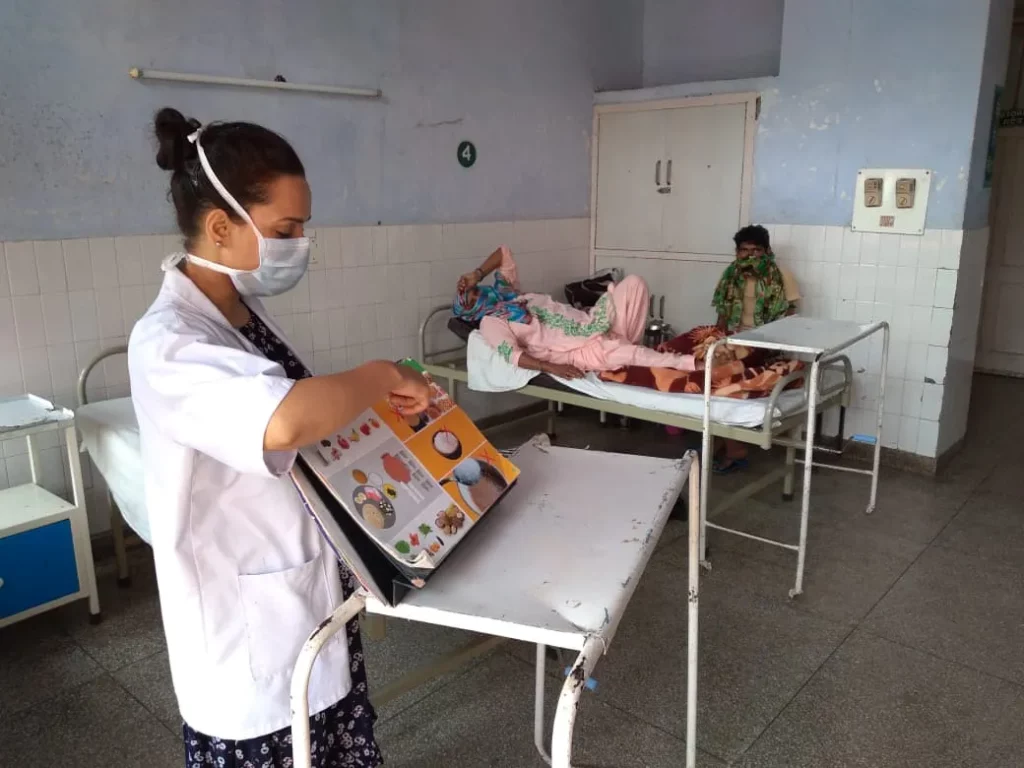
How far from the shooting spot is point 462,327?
4184mm

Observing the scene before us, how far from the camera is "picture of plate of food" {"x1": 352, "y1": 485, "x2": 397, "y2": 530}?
1.14 m

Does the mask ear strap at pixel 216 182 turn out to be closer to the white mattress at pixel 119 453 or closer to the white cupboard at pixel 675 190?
the white mattress at pixel 119 453

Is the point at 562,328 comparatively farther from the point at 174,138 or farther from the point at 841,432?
the point at 174,138

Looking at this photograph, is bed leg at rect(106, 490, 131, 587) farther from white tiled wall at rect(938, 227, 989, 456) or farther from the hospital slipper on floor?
white tiled wall at rect(938, 227, 989, 456)

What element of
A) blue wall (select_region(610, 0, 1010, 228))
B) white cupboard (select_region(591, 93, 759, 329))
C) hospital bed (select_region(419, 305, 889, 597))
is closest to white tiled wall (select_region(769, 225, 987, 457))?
blue wall (select_region(610, 0, 1010, 228))

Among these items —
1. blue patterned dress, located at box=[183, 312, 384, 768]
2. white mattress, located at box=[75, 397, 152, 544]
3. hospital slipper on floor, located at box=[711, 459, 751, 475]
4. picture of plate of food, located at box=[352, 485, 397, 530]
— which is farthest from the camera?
hospital slipper on floor, located at box=[711, 459, 751, 475]

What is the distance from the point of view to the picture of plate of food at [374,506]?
114 cm

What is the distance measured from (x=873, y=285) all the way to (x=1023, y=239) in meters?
2.78

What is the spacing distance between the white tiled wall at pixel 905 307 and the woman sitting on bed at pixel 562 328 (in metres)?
1.11

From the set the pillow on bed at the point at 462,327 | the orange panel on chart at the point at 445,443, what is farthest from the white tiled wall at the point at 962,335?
the orange panel on chart at the point at 445,443

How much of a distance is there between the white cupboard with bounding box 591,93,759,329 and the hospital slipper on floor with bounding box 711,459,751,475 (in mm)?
1039

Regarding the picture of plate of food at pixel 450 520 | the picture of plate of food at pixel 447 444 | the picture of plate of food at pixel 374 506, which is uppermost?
the picture of plate of food at pixel 447 444

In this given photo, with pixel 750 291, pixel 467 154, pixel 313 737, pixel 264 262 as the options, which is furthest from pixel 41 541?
pixel 750 291

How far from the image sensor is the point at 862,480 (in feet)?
13.2
